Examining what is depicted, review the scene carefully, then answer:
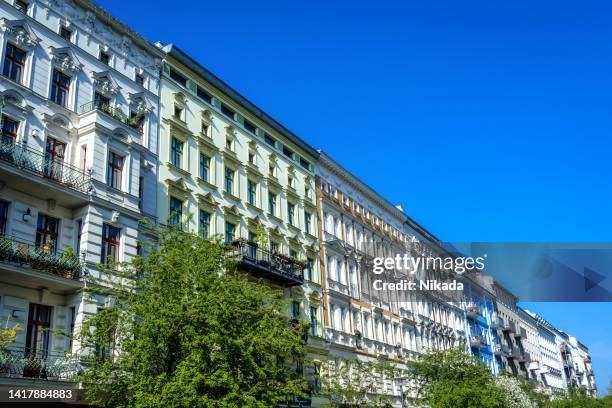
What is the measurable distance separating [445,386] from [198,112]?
23.2m

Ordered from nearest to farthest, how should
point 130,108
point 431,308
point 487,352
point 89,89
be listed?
point 89,89 < point 130,108 < point 431,308 < point 487,352

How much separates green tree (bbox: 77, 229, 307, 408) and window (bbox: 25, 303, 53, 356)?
1.53 m

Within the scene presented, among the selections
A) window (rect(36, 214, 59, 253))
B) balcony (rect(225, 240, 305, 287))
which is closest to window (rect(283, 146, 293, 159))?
balcony (rect(225, 240, 305, 287))

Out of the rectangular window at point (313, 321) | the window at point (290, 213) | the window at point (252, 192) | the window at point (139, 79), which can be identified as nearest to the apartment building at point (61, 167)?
the window at point (139, 79)

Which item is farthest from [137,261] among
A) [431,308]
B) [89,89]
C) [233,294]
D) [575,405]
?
[575,405]

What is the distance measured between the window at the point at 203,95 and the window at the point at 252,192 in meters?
5.61

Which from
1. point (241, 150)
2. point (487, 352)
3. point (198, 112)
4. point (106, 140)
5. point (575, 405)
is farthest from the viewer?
point (487, 352)

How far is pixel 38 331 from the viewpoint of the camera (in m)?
24.3

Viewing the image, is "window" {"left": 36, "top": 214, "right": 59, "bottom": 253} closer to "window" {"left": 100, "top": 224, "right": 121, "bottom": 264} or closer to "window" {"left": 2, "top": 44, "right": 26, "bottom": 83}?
"window" {"left": 100, "top": 224, "right": 121, "bottom": 264}

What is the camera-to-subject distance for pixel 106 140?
27.9 m

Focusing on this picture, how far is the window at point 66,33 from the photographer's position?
2922 cm

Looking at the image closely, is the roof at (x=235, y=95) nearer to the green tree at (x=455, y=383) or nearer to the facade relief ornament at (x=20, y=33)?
the facade relief ornament at (x=20, y=33)

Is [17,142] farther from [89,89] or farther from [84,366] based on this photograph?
[84,366]

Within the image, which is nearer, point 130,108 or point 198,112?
point 130,108
